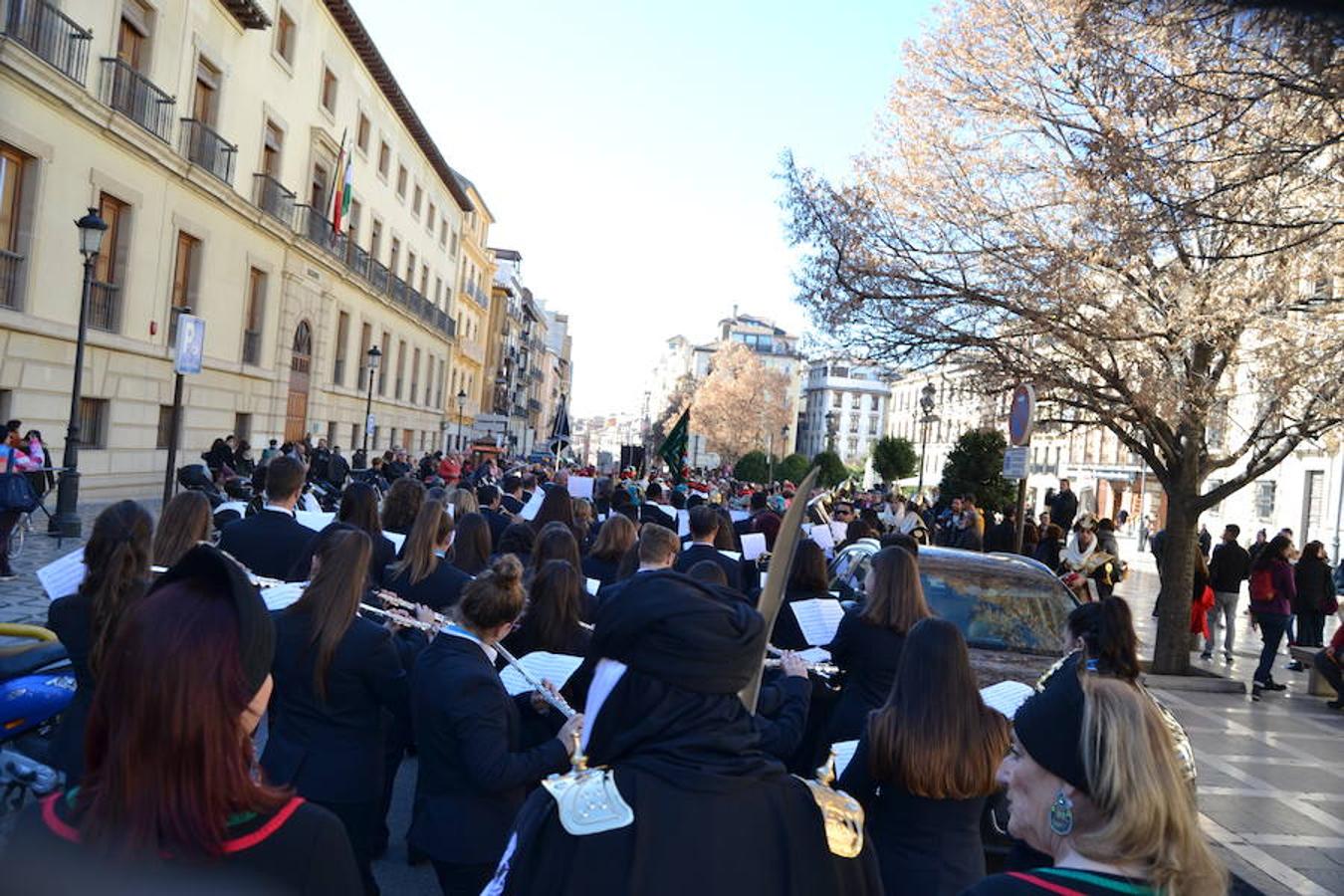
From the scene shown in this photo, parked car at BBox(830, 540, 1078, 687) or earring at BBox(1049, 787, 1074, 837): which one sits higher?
earring at BBox(1049, 787, 1074, 837)

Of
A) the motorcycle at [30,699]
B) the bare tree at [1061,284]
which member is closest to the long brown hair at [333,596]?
the motorcycle at [30,699]

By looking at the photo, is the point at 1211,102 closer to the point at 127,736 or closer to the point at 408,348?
the point at 127,736

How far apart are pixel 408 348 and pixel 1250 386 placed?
39.0 meters

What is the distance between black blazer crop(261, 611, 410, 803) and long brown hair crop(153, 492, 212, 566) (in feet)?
4.97

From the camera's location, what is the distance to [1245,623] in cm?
2209

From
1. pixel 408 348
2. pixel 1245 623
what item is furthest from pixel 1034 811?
pixel 408 348

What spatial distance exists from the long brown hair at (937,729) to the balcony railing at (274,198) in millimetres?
27124

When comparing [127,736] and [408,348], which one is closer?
[127,736]

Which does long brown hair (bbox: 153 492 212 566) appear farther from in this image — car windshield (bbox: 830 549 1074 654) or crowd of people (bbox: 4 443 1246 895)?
car windshield (bbox: 830 549 1074 654)

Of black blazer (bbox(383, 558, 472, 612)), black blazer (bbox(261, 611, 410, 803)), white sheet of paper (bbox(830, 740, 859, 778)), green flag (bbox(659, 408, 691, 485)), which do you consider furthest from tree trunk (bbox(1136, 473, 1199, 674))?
black blazer (bbox(261, 611, 410, 803))

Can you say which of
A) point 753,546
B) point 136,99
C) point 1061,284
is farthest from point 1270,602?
point 136,99

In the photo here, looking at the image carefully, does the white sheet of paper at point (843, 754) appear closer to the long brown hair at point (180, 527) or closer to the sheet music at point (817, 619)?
the sheet music at point (817, 619)

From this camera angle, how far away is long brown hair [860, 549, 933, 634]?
486 centimetres

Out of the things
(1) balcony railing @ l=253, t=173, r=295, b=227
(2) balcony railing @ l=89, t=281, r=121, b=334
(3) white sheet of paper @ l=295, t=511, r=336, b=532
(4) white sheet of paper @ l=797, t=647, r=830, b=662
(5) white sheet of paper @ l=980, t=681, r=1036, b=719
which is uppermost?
(1) balcony railing @ l=253, t=173, r=295, b=227
